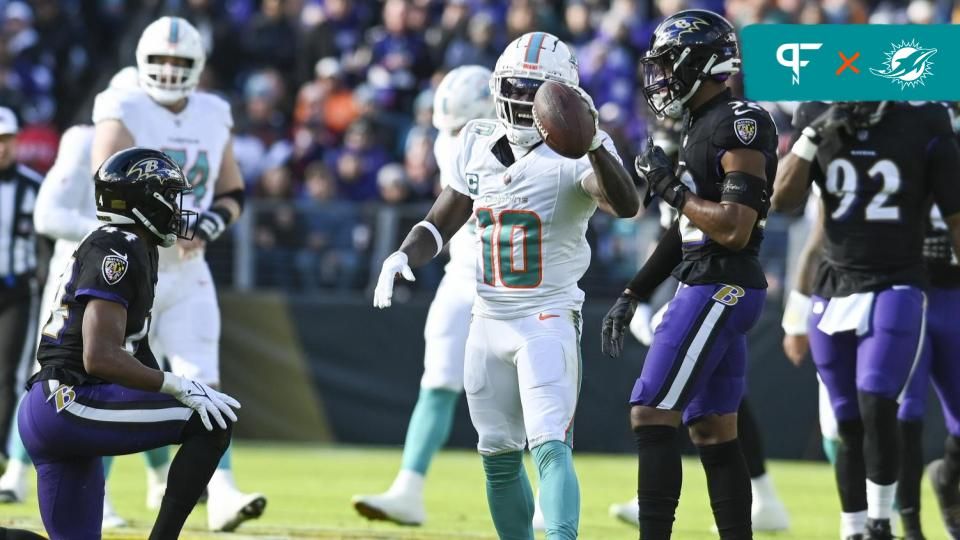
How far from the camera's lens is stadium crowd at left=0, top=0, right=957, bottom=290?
40.2 ft

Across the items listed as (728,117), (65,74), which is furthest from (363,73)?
(728,117)

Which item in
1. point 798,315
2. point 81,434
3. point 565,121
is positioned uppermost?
point 565,121

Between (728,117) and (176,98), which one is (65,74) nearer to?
(176,98)

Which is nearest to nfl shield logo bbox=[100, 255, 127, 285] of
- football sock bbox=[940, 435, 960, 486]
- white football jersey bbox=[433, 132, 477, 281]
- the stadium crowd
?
white football jersey bbox=[433, 132, 477, 281]

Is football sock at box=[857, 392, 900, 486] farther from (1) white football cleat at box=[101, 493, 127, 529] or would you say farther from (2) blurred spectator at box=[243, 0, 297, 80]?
(2) blurred spectator at box=[243, 0, 297, 80]

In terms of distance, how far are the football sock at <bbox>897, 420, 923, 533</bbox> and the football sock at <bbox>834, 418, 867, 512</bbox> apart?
0.29m

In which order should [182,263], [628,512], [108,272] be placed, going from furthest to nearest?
[628,512] → [182,263] → [108,272]

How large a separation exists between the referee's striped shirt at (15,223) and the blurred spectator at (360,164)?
456 centimetres

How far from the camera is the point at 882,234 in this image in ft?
21.3

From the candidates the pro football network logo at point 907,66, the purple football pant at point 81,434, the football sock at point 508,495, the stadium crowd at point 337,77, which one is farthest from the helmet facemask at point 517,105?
the stadium crowd at point 337,77

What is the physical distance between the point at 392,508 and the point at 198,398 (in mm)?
2192

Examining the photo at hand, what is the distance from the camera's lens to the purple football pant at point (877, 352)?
6398mm

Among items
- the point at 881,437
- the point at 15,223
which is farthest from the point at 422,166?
the point at 881,437

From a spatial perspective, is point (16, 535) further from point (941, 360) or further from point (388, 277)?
point (941, 360)
